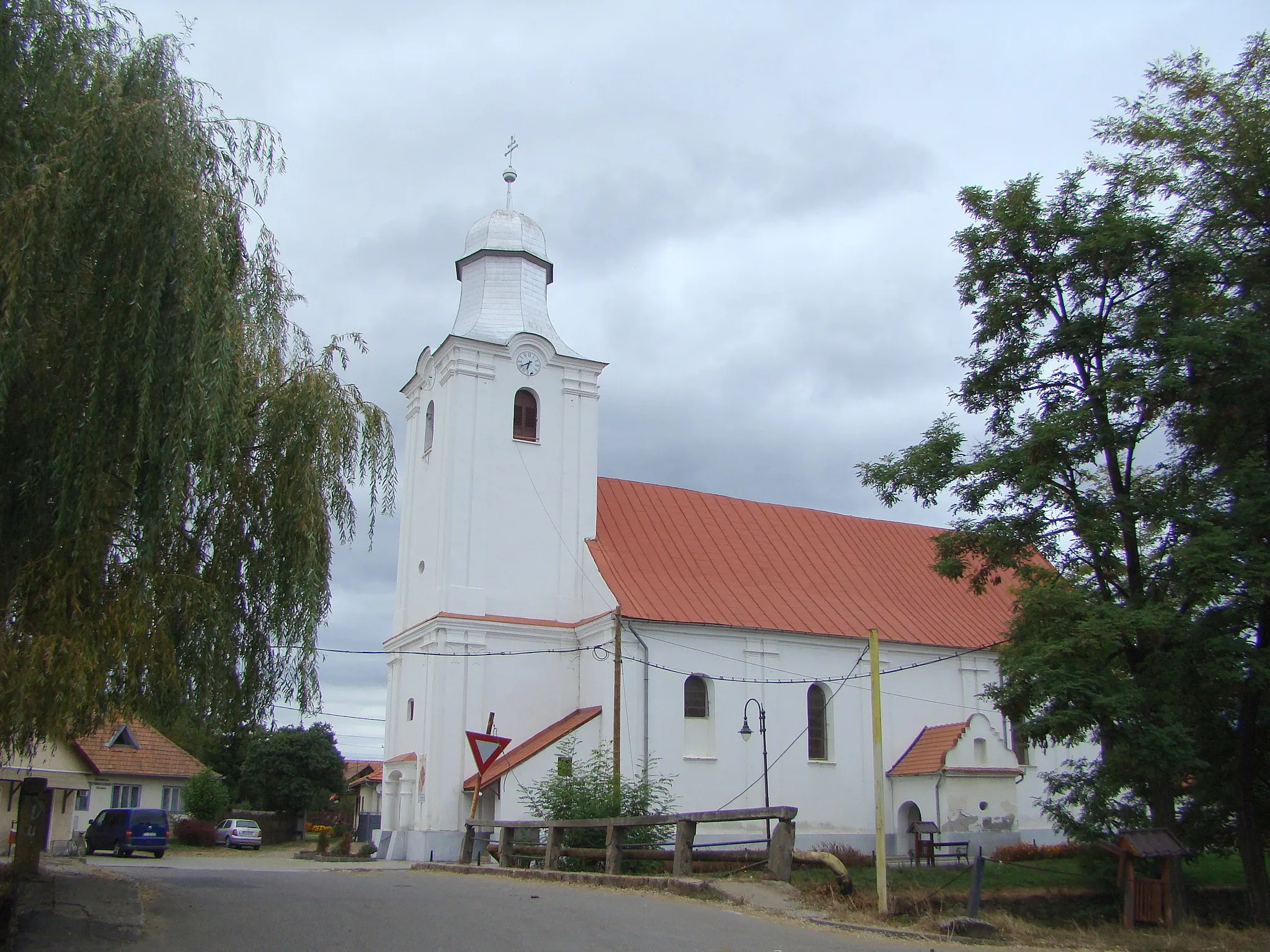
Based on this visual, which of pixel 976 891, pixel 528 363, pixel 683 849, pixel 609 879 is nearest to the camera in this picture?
pixel 976 891

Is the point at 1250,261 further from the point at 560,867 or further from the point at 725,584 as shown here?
the point at 725,584

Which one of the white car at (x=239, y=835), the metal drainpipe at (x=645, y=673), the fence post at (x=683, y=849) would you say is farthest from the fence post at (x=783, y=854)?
the white car at (x=239, y=835)

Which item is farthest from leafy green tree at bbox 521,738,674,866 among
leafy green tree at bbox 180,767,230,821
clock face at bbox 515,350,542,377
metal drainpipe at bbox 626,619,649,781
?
leafy green tree at bbox 180,767,230,821

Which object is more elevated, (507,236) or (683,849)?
(507,236)

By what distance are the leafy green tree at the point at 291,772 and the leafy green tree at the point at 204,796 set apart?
6976mm

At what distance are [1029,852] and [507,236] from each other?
23.1 meters

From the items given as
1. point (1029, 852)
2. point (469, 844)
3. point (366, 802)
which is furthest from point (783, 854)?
point (366, 802)

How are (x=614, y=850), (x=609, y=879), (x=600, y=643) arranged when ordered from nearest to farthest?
(x=609, y=879) → (x=614, y=850) → (x=600, y=643)

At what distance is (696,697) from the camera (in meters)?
30.5

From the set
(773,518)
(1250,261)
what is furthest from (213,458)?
(773,518)

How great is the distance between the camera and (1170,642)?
664 inches

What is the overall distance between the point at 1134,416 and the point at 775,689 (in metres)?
15.5

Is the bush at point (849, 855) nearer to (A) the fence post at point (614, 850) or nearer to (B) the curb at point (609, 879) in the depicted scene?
(B) the curb at point (609, 879)

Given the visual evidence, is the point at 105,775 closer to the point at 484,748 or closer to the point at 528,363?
the point at 528,363
